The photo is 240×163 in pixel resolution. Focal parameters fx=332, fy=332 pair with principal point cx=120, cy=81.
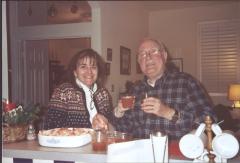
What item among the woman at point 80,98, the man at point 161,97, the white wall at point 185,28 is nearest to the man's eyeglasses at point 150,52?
the man at point 161,97

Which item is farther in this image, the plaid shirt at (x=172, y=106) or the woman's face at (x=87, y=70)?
the woman's face at (x=87, y=70)

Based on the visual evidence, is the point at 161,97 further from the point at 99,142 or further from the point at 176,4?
the point at 176,4

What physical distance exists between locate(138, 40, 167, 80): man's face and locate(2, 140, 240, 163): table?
0.63 meters

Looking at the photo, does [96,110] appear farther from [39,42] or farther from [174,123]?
[39,42]

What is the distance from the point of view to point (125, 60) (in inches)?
180

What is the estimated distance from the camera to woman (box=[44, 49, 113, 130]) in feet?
6.88

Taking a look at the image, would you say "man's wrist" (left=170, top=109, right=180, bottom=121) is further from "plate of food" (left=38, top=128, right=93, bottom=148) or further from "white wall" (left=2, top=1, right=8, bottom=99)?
"white wall" (left=2, top=1, right=8, bottom=99)

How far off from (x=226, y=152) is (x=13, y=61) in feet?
12.6

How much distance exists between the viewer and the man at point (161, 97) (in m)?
1.83

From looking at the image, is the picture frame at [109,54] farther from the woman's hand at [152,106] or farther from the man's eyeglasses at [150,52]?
the woman's hand at [152,106]

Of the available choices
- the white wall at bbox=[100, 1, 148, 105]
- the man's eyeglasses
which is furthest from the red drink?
the white wall at bbox=[100, 1, 148, 105]

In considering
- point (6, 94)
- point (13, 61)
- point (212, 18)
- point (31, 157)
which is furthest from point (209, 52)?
point (31, 157)

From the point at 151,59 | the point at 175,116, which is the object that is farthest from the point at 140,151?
the point at 151,59

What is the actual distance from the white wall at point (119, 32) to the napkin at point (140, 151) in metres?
2.64
